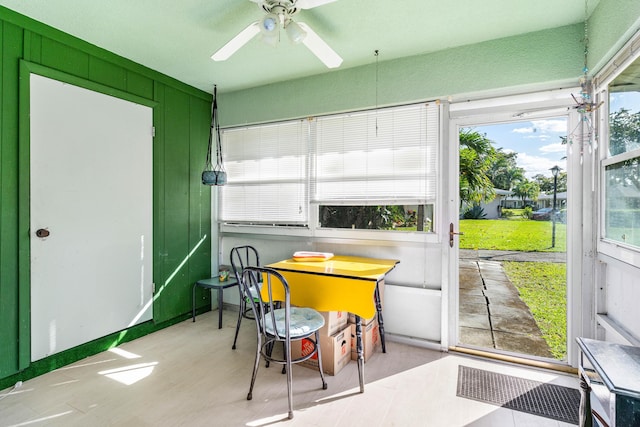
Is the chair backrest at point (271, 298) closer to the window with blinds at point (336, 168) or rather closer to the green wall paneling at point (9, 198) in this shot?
the window with blinds at point (336, 168)

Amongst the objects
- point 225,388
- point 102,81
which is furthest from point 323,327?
point 102,81

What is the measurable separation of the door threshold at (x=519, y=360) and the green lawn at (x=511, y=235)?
0.90 meters

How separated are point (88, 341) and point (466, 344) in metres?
3.36

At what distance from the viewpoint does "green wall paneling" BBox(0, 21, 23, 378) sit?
2305 millimetres

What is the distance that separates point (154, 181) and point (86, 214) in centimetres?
74

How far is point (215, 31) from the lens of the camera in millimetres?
2586

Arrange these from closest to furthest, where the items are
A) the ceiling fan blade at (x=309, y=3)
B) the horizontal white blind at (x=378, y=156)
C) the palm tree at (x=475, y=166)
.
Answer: the ceiling fan blade at (x=309, y=3), the palm tree at (x=475, y=166), the horizontal white blind at (x=378, y=156)

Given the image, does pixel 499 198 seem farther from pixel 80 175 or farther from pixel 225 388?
pixel 80 175

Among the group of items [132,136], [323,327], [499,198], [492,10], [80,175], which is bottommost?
[323,327]

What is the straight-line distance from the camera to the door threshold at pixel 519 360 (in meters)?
2.51

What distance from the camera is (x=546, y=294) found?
270cm

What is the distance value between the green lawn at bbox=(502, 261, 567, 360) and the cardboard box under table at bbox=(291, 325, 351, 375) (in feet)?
5.10

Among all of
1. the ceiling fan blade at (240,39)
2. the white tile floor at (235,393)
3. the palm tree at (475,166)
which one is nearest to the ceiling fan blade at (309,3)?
the ceiling fan blade at (240,39)

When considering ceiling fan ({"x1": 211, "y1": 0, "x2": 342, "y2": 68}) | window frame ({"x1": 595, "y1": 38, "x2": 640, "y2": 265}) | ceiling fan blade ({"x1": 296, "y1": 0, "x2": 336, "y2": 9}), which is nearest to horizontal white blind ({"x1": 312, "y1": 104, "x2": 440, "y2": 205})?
window frame ({"x1": 595, "y1": 38, "x2": 640, "y2": 265})
